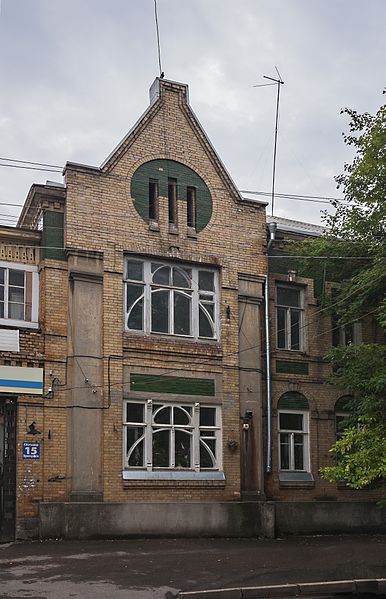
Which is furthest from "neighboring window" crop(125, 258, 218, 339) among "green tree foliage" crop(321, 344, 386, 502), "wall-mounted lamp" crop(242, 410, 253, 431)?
"green tree foliage" crop(321, 344, 386, 502)

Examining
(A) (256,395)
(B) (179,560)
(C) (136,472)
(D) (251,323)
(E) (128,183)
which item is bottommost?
(B) (179,560)

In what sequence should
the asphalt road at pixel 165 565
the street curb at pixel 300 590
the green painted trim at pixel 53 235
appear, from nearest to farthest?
the street curb at pixel 300 590, the asphalt road at pixel 165 565, the green painted trim at pixel 53 235

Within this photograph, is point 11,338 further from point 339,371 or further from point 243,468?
point 339,371

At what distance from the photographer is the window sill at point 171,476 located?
74.4 feet

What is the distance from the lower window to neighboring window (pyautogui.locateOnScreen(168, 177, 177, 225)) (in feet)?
21.6

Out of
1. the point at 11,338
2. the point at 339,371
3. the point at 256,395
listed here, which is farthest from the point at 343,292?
the point at 11,338

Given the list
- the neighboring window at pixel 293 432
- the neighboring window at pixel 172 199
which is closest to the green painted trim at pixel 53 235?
the neighboring window at pixel 172 199

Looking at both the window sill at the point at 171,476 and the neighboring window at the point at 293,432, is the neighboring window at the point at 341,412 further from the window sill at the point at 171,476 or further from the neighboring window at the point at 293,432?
the window sill at the point at 171,476

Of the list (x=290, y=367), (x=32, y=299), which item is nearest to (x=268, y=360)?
(x=290, y=367)

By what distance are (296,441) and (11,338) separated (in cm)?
924

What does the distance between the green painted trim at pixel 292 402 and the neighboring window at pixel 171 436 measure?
2.40 m

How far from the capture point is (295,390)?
25984 millimetres

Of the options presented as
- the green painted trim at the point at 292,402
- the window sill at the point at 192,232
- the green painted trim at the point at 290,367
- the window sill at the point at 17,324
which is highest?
the window sill at the point at 192,232

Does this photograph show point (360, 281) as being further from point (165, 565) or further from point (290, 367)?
point (165, 565)
